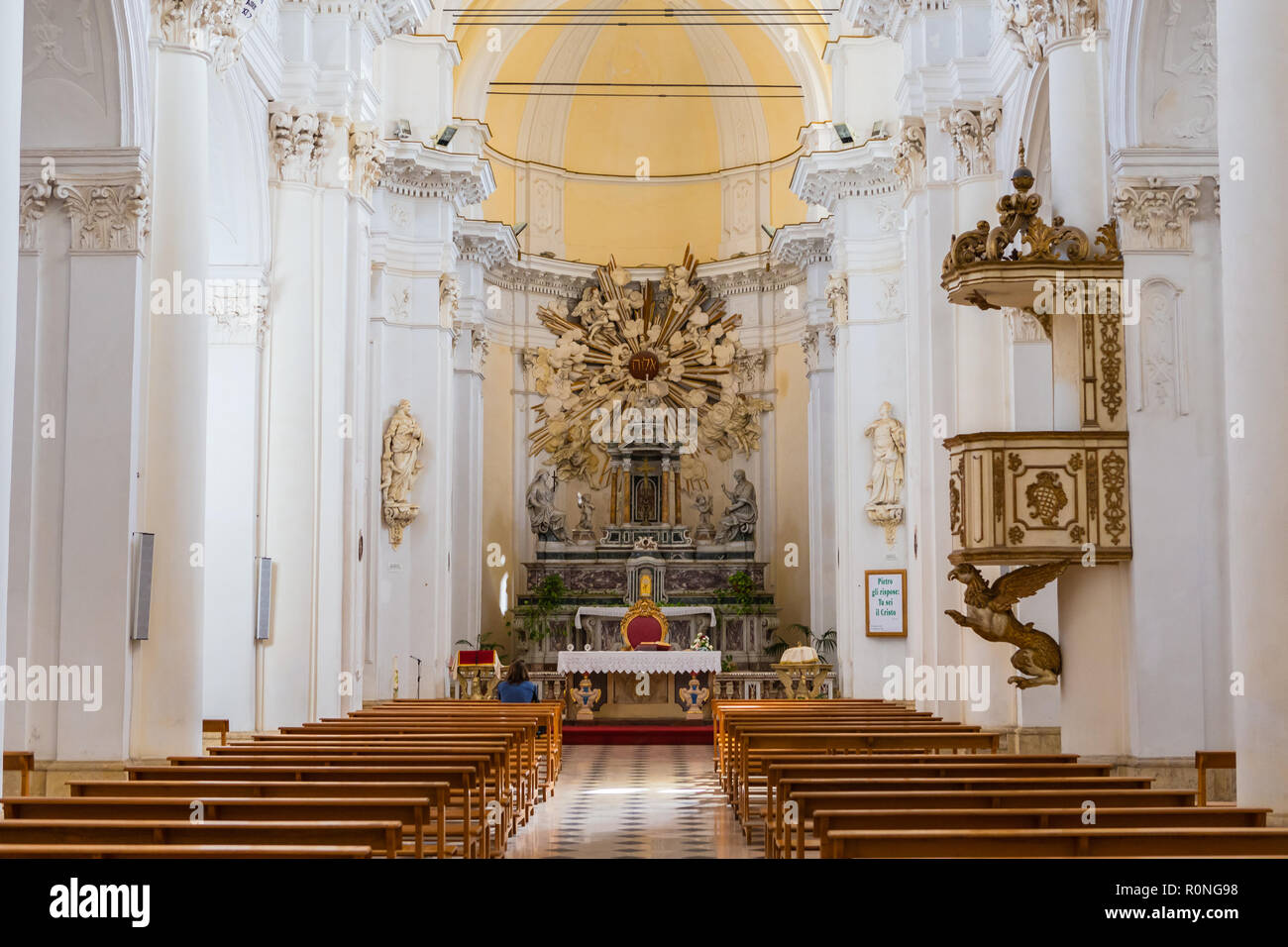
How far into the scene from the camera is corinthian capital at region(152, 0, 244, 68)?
11617mm

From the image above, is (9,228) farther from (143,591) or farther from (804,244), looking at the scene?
(804,244)

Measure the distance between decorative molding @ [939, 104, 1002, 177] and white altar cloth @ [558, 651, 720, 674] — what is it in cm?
974

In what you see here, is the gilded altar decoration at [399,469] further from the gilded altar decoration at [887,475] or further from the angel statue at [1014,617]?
the angel statue at [1014,617]

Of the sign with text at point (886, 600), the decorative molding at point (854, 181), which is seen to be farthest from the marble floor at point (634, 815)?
the decorative molding at point (854, 181)

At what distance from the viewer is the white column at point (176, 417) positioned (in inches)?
443

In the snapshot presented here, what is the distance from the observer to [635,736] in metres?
21.6

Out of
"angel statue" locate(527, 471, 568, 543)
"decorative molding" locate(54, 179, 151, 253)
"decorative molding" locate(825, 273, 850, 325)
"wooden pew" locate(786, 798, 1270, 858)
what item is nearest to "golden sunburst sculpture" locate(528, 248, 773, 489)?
"angel statue" locate(527, 471, 568, 543)

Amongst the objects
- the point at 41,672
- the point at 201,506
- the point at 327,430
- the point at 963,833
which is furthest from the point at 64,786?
the point at 963,833

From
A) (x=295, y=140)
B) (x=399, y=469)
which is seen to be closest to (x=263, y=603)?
(x=295, y=140)

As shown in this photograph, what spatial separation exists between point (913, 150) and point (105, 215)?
900 cm

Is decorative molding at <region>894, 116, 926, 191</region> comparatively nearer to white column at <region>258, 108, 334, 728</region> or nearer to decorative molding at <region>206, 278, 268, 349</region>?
white column at <region>258, 108, 334, 728</region>

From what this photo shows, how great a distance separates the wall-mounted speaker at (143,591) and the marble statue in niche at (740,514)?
692 inches
